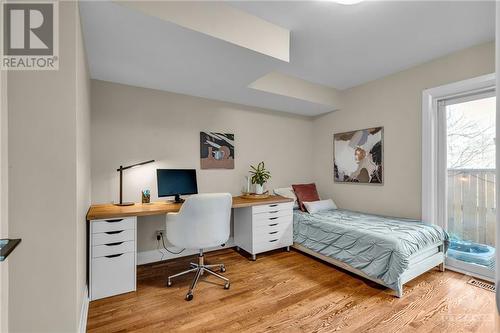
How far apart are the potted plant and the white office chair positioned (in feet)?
4.22

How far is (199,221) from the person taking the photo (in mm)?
2076

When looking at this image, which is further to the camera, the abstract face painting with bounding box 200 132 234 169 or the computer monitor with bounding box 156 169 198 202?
the abstract face painting with bounding box 200 132 234 169

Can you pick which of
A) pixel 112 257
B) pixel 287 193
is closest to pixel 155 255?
pixel 112 257

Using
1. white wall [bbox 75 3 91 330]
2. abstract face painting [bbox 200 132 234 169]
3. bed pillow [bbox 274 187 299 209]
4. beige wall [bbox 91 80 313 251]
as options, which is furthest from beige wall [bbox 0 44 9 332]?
bed pillow [bbox 274 187 299 209]

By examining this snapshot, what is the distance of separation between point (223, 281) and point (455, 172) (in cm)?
294

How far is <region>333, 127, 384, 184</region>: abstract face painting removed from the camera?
10.7ft

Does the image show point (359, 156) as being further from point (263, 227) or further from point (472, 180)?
point (263, 227)

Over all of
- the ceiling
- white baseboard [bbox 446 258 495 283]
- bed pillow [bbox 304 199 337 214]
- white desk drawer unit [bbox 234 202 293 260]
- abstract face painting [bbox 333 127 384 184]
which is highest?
the ceiling

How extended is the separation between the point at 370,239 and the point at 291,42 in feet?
7.18

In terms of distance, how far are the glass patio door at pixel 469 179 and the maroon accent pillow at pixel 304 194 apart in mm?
1646

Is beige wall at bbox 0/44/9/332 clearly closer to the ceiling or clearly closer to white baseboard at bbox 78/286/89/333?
white baseboard at bbox 78/286/89/333


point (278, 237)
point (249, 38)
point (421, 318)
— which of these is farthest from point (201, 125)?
point (421, 318)

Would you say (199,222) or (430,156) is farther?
(430,156)

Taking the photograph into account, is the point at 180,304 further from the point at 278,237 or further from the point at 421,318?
the point at 421,318
